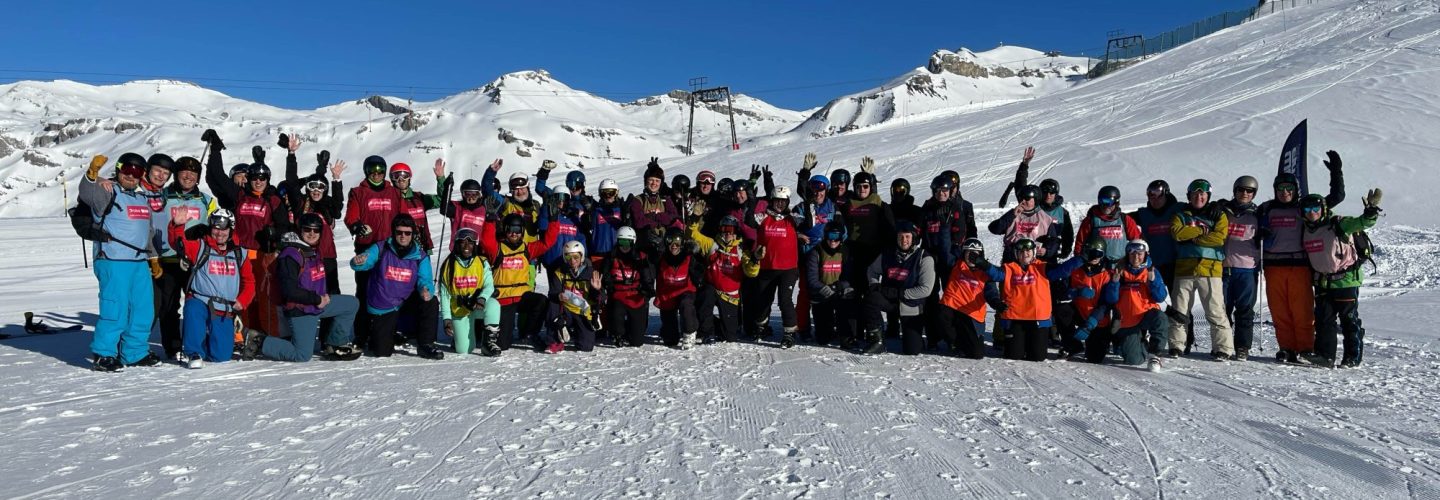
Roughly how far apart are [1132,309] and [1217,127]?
21463mm

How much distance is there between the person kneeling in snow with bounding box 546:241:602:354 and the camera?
693cm

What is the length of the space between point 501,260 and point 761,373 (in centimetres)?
269

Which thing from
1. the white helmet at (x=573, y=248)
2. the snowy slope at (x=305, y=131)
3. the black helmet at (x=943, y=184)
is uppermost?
the snowy slope at (x=305, y=131)

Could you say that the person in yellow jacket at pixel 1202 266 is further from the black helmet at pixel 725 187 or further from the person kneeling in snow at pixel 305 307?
the person kneeling in snow at pixel 305 307

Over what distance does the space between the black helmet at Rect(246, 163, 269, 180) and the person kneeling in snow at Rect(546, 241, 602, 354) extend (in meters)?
2.62

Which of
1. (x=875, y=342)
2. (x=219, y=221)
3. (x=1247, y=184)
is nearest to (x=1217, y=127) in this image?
(x=1247, y=184)

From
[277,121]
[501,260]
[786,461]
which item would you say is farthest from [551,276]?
[277,121]

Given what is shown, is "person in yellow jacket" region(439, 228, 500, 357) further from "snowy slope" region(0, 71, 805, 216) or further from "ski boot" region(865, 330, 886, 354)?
"snowy slope" region(0, 71, 805, 216)

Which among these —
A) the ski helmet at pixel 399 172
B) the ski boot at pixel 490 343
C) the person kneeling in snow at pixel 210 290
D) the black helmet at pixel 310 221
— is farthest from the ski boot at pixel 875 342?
the person kneeling in snow at pixel 210 290

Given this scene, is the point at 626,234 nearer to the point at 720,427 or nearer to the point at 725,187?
the point at 725,187

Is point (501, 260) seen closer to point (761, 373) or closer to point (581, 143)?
point (761, 373)

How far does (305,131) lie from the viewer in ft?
352

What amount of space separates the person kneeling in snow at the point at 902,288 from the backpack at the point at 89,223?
589cm

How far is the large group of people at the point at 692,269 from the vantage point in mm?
6172
